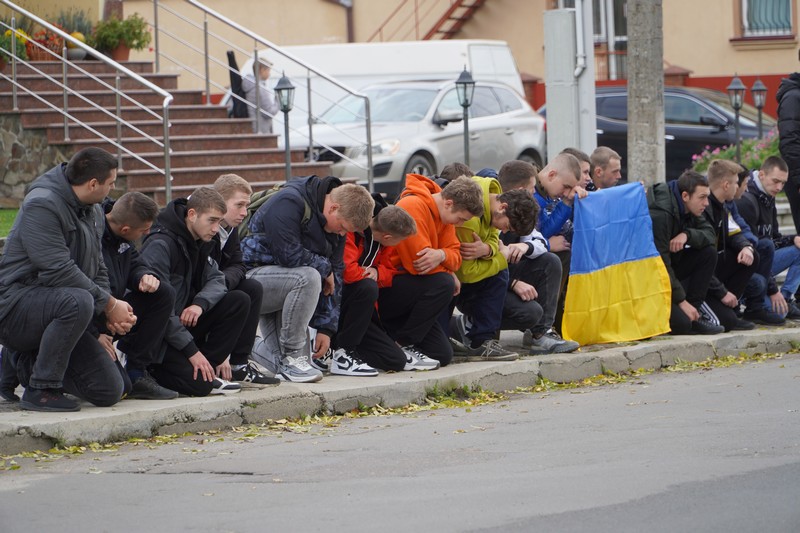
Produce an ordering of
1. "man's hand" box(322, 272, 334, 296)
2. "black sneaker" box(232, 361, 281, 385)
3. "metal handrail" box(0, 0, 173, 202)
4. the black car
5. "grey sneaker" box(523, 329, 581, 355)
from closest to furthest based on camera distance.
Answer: "black sneaker" box(232, 361, 281, 385)
"man's hand" box(322, 272, 334, 296)
"grey sneaker" box(523, 329, 581, 355)
"metal handrail" box(0, 0, 173, 202)
the black car

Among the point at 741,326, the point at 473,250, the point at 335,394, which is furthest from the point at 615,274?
the point at 335,394

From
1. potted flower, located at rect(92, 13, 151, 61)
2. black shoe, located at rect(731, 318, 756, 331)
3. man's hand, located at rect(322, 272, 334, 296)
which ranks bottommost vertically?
black shoe, located at rect(731, 318, 756, 331)

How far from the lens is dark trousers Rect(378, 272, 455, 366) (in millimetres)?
9766

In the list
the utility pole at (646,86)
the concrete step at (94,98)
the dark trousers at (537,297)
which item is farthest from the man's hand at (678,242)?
the concrete step at (94,98)

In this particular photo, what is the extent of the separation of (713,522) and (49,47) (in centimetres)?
1401

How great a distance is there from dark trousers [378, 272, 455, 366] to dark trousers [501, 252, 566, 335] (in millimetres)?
→ 724

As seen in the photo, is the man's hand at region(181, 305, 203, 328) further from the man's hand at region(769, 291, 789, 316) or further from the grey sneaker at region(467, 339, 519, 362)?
the man's hand at region(769, 291, 789, 316)

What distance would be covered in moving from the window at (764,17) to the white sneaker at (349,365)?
77.5 feet

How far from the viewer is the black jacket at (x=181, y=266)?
8391mm

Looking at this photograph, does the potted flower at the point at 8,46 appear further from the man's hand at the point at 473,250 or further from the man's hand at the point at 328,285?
the man's hand at the point at 328,285

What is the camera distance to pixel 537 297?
10.5 m

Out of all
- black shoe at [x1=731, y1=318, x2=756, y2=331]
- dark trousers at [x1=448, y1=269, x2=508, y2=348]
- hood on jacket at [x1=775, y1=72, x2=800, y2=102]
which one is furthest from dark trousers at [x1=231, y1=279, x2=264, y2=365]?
hood on jacket at [x1=775, y1=72, x2=800, y2=102]

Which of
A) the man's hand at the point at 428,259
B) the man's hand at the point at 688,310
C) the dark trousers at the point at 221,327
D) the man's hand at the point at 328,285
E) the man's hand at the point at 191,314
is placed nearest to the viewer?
the man's hand at the point at 191,314

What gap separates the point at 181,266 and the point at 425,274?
1.99 meters
